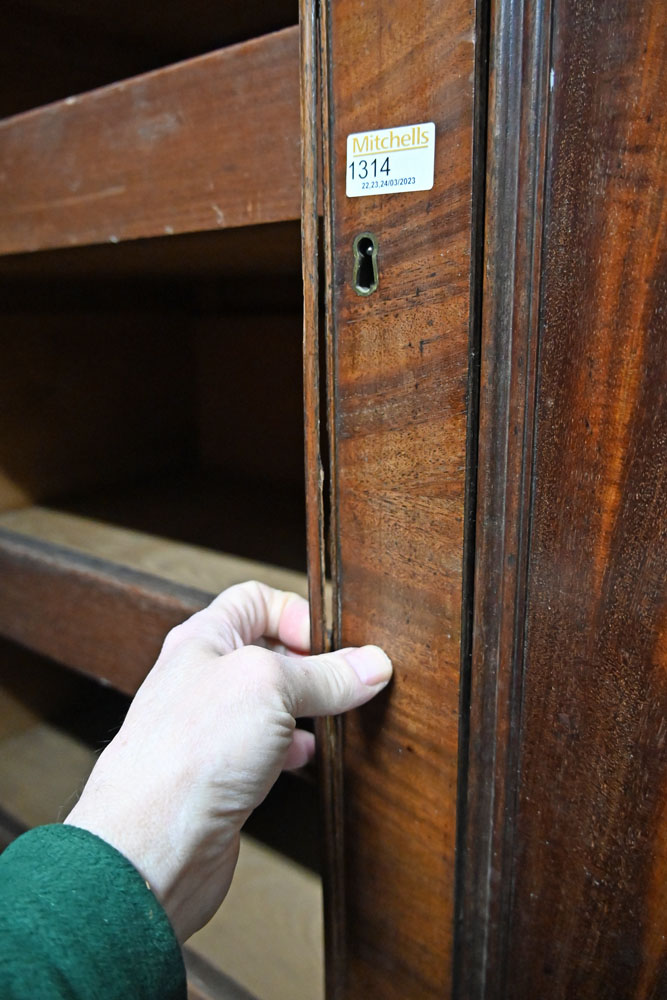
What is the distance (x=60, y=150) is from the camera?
48cm

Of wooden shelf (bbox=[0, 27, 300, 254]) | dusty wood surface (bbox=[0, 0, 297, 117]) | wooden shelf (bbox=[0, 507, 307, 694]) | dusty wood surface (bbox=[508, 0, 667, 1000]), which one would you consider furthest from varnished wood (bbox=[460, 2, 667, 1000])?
dusty wood surface (bbox=[0, 0, 297, 117])

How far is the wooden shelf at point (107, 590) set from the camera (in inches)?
21.7

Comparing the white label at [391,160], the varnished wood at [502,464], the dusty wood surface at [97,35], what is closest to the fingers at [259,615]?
the varnished wood at [502,464]

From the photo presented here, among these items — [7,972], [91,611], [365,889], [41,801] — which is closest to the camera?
[7,972]

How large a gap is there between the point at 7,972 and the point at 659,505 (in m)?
0.32

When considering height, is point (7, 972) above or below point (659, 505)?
below

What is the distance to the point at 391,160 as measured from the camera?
0.33m

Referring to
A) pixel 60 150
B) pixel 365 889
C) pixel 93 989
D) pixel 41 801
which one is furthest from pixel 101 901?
pixel 41 801

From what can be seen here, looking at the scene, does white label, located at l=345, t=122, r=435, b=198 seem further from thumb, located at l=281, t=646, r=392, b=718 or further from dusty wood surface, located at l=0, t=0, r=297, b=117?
dusty wood surface, located at l=0, t=0, r=297, b=117

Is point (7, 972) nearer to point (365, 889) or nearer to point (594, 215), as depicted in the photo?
point (365, 889)

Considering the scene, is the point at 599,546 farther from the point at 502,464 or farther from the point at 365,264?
the point at 365,264

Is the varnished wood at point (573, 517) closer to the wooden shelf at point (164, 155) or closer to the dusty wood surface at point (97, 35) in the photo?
the wooden shelf at point (164, 155)

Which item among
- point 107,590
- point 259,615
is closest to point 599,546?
point 259,615

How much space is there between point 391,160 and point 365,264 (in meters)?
0.05
